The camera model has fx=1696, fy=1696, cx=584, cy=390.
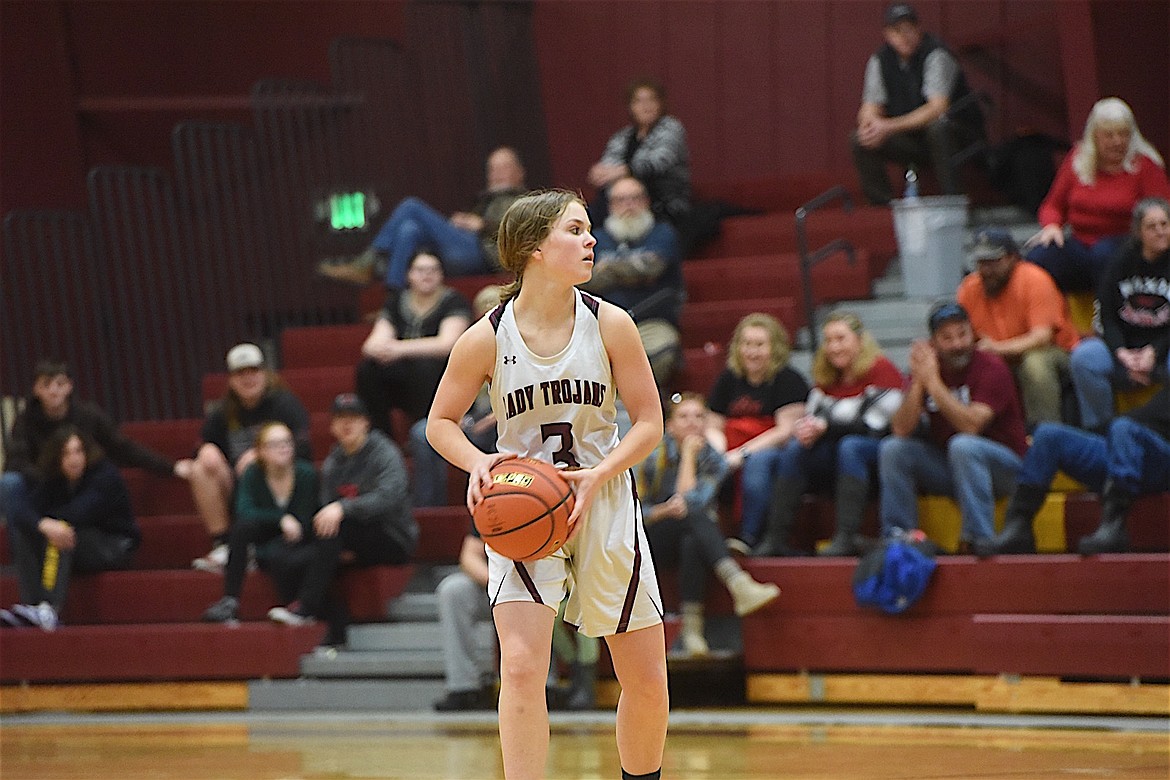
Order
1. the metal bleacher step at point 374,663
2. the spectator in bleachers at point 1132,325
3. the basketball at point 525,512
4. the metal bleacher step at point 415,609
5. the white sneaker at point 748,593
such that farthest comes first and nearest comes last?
the metal bleacher step at point 415,609 → the metal bleacher step at point 374,663 → the white sneaker at point 748,593 → the spectator in bleachers at point 1132,325 → the basketball at point 525,512

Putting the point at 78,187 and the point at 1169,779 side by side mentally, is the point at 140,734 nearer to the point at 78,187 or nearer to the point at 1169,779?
the point at 1169,779

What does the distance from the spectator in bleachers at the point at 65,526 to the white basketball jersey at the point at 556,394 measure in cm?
527

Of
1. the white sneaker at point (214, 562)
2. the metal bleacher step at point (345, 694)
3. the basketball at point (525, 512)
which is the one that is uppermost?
the basketball at point (525, 512)

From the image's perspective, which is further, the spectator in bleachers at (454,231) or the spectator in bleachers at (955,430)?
the spectator in bleachers at (454,231)

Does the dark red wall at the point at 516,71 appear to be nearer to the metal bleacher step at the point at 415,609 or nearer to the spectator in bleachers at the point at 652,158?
the spectator in bleachers at the point at 652,158

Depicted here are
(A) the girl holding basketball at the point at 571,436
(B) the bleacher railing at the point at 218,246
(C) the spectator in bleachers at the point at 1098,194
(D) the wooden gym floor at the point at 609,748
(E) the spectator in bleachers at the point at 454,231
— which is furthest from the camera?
(B) the bleacher railing at the point at 218,246

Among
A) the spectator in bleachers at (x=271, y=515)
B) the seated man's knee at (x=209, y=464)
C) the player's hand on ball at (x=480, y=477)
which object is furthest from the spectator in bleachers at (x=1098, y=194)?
the player's hand on ball at (x=480, y=477)

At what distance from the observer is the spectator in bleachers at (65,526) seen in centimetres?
891

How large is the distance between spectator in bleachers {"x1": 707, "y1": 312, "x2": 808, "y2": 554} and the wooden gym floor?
1.03m

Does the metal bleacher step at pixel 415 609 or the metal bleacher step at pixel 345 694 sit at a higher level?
the metal bleacher step at pixel 415 609

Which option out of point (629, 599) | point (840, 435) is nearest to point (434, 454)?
point (840, 435)

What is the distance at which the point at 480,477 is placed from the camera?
13.7 ft

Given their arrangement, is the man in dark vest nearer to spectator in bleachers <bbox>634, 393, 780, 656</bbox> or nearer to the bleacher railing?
spectator in bleachers <bbox>634, 393, 780, 656</bbox>

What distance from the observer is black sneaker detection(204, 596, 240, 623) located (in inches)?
336
